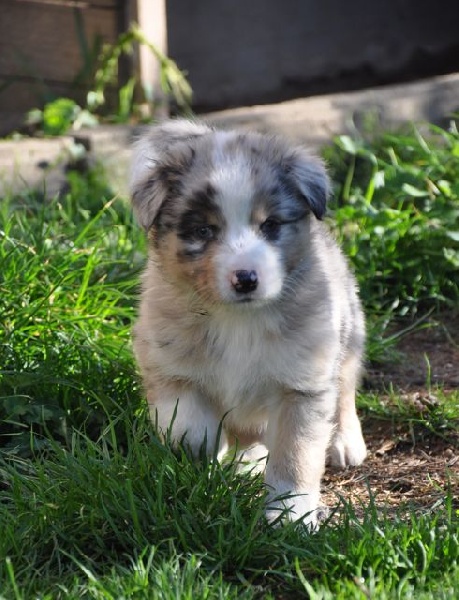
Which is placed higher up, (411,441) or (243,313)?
Result: (243,313)

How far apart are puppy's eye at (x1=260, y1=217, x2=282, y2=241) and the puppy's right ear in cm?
33

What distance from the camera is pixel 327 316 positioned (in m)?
3.65

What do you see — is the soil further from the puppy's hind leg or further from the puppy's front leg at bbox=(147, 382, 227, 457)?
the puppy's front leg at bbox=(147, 382, 227, 457)

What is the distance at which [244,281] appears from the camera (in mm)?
3262

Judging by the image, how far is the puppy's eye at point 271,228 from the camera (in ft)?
11.3

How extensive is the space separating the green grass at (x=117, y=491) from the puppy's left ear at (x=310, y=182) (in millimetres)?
872

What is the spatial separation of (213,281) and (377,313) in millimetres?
2122

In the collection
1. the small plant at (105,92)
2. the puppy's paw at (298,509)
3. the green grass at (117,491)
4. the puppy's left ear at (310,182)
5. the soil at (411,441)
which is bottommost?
the soil at (411,441)

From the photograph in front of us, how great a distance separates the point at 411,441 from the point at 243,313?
1.05 metres

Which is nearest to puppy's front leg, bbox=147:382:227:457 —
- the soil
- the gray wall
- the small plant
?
the soil

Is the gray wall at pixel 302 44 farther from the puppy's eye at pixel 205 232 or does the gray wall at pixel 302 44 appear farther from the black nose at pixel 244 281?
the black nose at pixel 244 281

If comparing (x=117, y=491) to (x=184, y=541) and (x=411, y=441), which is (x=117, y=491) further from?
(x=411, y=441)

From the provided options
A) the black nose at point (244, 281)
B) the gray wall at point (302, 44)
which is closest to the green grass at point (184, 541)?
the black nose at point (244, 281)

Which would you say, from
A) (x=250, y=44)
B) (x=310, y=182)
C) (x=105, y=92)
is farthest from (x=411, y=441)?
(x=250, y=44)
